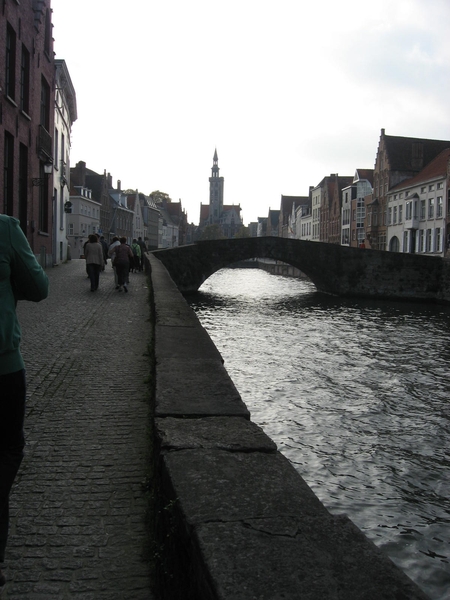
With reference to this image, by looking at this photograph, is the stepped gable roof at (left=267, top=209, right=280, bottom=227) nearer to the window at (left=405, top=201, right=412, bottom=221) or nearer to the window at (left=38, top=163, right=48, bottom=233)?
the window at (left=405, top=201, right=412, bottom=221)

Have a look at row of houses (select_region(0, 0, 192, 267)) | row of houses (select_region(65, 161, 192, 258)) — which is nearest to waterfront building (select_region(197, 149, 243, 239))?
row of houses (select_region(65, 161, 192, 258))

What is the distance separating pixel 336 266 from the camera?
35906 mm

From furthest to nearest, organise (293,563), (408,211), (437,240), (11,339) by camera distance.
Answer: (408,211)
(437,240)
(11,339)
(293,563)

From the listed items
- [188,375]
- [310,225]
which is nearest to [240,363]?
[188,375]

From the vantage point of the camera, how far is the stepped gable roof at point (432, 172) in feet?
139

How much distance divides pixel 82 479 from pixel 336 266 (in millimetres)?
33244

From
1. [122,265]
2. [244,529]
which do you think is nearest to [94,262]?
[122,265]

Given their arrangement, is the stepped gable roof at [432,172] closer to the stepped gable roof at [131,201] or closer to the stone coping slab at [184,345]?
the stone coping slab at [184,345]

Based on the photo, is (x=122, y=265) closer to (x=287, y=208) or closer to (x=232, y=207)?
(x=287, y=208)

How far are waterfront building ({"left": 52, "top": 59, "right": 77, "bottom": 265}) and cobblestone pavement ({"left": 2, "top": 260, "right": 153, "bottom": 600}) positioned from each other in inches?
697

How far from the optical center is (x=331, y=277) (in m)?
35.9

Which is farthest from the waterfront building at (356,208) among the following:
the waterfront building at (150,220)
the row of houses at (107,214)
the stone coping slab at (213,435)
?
the stone coping slab at (213,435)

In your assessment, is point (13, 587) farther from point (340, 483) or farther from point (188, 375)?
point (340, 483)

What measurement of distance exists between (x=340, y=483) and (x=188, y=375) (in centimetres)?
290
